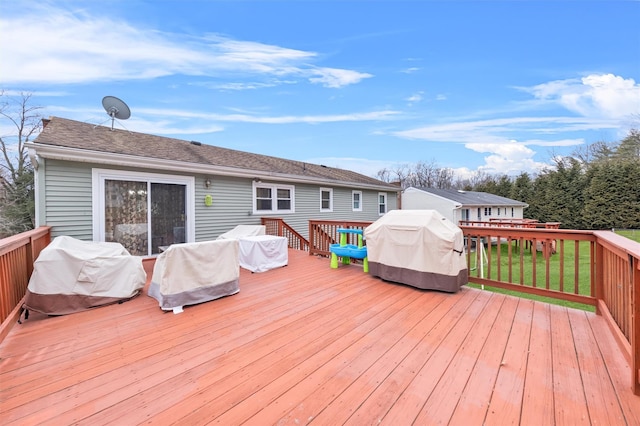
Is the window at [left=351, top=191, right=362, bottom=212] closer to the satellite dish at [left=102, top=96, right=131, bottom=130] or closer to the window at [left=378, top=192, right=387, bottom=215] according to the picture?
the window at [left=378, top=192, right=387, bottom=215]

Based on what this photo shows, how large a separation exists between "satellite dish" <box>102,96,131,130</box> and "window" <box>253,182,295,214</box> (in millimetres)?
3593

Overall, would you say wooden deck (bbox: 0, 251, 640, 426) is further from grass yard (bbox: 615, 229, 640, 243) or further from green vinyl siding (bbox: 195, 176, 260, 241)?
grass yard (bbox: 615, 229, 640, 243)

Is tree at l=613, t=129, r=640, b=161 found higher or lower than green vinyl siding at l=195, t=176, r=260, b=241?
higher

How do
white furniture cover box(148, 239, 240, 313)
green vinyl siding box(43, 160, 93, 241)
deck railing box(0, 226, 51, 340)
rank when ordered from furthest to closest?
green vinyl siding box(43, 160, 93, 241)
white furniture cover box(148, 239, 240, 313)
deck railing box(0, 226, 51, 340)

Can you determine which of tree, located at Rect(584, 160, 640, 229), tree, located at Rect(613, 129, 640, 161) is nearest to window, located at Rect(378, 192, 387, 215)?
tree, located at Rect(584, 160, 640, 229)

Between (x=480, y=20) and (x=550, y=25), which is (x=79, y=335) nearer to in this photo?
(x=480, y=20)

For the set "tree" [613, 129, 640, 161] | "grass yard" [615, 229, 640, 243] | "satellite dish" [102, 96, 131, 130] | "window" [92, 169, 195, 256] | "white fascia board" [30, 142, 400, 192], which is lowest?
"grass yard" [615, 229, 640, 243]

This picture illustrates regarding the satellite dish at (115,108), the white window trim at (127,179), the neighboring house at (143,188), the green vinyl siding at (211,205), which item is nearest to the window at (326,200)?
the green vinyl siding at (211,205)

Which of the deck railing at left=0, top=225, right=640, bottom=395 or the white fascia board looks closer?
the deck railing at left=0, top=225, right=640, bottom=395

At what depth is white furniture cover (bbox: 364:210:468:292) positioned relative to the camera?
11.9ft

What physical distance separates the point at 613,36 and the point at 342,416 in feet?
37.7

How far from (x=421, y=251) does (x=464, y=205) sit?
53.3 feet

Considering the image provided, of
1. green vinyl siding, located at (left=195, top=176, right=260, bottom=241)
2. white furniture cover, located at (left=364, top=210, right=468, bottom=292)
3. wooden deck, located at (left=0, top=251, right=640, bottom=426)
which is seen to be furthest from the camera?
green vinyl siding, located at (left=195, top=176, right=260, bottom=241)

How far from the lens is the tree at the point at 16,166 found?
11.8m
